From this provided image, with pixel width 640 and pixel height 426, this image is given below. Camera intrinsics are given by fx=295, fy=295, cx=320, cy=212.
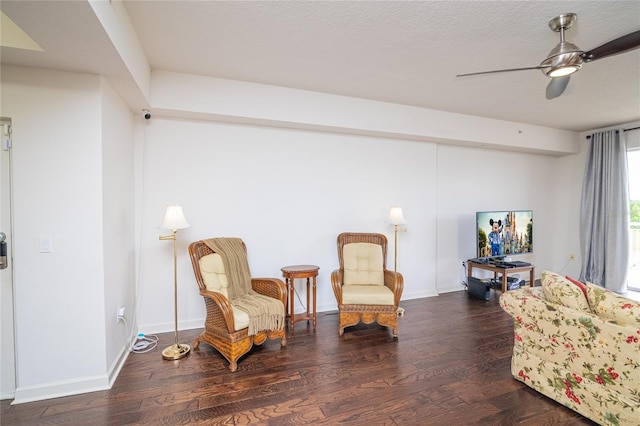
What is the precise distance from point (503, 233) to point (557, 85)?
274 cm

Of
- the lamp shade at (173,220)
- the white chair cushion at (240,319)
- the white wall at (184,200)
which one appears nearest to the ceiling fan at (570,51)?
the white wall at (184,200)

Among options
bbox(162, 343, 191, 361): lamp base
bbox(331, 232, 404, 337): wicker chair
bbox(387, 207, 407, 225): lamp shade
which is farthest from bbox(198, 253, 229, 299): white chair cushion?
bbox(387, 207, 407, 225): lamp shade

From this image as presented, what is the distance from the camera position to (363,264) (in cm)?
360

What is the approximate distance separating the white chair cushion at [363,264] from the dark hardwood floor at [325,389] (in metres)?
0.65

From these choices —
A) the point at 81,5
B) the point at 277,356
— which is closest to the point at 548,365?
the point at 277,356

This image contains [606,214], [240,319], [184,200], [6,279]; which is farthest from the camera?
[606,214]

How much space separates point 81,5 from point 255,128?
6.90 ft

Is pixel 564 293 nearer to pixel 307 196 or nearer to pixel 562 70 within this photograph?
pixel 562 70

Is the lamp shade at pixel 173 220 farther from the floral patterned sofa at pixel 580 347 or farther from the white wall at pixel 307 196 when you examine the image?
the floral patterned sofa at pixel 580 347

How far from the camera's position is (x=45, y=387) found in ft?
6.89

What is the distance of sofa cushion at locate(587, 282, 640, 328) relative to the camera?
68.9 inches

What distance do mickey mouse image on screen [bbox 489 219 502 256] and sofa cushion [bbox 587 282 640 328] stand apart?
8.34ft

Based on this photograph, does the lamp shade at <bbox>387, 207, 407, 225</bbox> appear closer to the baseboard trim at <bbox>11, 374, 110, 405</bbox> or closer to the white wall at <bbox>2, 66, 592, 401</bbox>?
the white wall at <bbox>2, 66, 592, 401</bbox>

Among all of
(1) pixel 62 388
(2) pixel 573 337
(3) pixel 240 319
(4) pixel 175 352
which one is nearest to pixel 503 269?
(2) pixel 573 337
